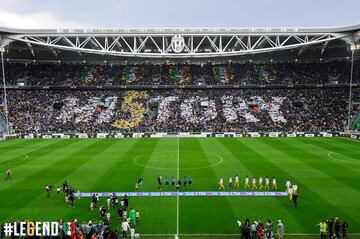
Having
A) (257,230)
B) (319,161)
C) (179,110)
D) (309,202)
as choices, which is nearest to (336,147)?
(319,161)

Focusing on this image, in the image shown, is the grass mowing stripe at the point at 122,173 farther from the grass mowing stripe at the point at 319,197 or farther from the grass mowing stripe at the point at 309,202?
the grass mowing stripe at the point at 319,197

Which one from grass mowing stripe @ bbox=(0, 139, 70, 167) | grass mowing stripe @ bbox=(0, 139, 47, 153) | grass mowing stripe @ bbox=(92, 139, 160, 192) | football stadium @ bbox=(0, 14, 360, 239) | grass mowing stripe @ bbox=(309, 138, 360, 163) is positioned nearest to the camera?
football stadium @ bbox=(0, 14, 360, 239)

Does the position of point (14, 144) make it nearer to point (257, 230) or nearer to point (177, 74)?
point (177, 74)

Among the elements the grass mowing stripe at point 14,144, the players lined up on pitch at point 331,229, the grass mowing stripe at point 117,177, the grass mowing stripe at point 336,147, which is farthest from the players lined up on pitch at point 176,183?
the grass mowing stripe at point 14,144

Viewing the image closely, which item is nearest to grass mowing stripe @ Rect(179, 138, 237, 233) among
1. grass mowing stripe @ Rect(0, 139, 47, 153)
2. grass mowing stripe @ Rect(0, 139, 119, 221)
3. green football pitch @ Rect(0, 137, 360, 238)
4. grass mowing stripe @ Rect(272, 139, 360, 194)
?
green football pitch @ Rect(0, 137, 360, 238)

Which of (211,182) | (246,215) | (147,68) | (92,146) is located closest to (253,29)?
(147,68)

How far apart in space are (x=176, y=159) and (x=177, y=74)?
43.4m

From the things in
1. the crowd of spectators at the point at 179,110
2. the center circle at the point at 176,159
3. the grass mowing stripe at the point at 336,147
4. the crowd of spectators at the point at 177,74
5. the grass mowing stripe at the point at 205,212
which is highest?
the crowd of spectators at the point at 177,74

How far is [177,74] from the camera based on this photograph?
80938mm

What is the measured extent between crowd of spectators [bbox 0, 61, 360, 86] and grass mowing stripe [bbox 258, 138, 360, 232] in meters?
44.0

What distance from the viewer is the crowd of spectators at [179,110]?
216 feet

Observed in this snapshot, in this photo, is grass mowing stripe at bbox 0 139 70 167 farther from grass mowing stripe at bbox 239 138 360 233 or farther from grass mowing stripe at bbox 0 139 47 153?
grass mowing stripe at bbox 239 138 360 233

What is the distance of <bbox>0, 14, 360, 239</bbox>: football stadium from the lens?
74.1ft

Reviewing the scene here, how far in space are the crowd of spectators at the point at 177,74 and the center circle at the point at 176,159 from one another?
36.7m
